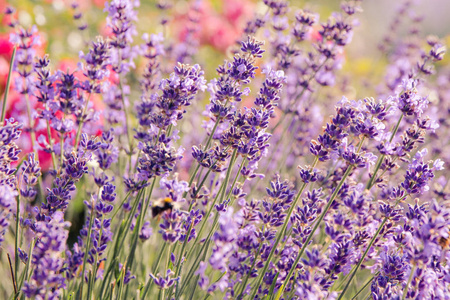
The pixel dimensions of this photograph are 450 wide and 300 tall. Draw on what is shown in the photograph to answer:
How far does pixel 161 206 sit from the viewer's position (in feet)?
5.38

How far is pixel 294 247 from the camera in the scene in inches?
57.0

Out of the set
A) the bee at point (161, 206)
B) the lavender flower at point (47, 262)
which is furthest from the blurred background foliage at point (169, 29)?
the lavender flower at point (47, 262)

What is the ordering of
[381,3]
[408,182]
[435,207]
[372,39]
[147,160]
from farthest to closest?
[381,3]
[372,39]
[408,182]
[147,160]
[435,207]

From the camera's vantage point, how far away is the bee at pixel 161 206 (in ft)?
5.27

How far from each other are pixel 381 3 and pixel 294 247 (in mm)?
12103

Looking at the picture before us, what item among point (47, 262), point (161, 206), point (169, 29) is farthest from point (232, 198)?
point (169, 29)

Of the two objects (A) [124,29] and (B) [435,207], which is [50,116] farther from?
(B) [435,207]

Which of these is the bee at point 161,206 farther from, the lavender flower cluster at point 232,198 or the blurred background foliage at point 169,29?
the blurred background foliage at point 169,29

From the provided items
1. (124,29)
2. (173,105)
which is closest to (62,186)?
(173,105)

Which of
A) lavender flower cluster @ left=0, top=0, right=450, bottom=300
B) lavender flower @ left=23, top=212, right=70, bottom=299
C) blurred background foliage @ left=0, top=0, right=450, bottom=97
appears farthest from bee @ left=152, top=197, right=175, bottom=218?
blurred background foliage @ left=0, top=0, right=450, bottom=97

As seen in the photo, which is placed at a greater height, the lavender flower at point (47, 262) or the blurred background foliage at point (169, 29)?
the blurred background foliage at point (169, 29)

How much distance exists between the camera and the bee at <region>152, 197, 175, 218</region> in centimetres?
161

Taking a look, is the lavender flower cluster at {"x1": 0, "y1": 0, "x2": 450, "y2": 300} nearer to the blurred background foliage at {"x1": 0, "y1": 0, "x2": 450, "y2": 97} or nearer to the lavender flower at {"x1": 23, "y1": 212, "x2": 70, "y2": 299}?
the lavender flower at {"x1": 23, "y1": 212, "x2": 70, "y2": 299}

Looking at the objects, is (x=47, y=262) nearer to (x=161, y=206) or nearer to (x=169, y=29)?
(x=161, y=206)
